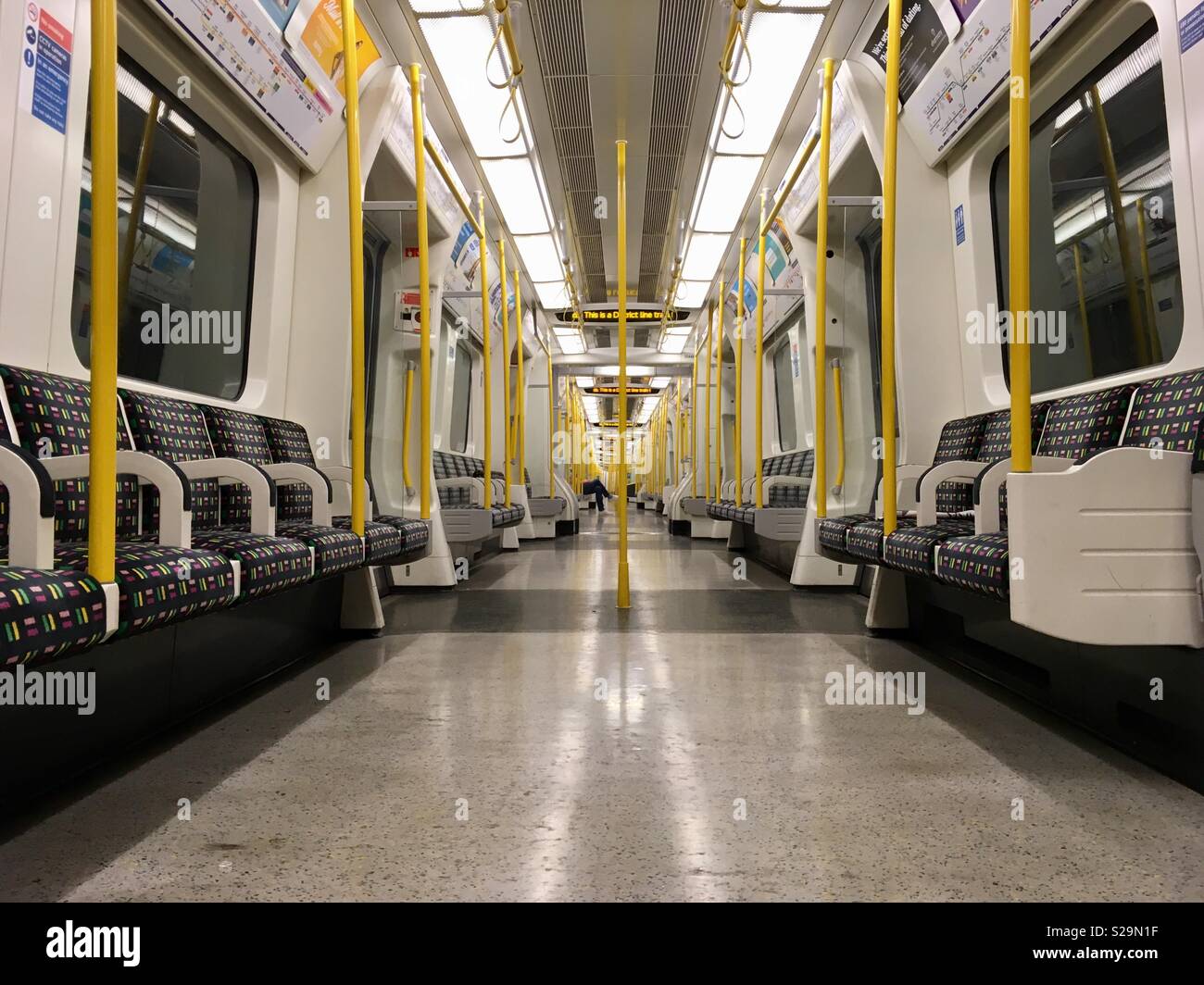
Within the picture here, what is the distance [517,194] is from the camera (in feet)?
25.5

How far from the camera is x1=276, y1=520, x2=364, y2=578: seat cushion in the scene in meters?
2.64

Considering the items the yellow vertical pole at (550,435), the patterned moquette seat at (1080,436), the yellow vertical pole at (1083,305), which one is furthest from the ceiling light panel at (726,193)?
the patterned moquette seat at (1080,436)

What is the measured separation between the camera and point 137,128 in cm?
361

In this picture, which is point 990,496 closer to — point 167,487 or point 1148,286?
point 1148,286

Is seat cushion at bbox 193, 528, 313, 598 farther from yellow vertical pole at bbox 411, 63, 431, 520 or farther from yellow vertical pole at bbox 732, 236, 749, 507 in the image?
yellow vertical pole at bbox 732, 236, 749, 507

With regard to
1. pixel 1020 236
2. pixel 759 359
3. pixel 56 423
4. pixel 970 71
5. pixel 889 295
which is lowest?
pixel 56 423

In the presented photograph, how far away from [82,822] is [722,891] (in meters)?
1.42

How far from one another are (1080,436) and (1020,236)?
1.25 meters

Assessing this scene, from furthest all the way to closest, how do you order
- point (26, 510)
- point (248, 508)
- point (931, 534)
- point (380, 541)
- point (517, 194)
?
point (517, 194) → point (248, 508) → point (380, 541) → point (931, 534) → point (26, 510)

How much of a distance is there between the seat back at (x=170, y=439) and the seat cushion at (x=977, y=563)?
261 cm

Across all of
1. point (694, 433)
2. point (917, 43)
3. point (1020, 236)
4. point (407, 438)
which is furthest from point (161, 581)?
point (694, 433)

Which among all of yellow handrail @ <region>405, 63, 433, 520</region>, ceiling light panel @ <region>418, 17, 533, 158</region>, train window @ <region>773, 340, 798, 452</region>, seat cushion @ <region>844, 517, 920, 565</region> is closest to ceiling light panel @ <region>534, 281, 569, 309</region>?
train window @ <region>773, 340, 798, 452</region>
